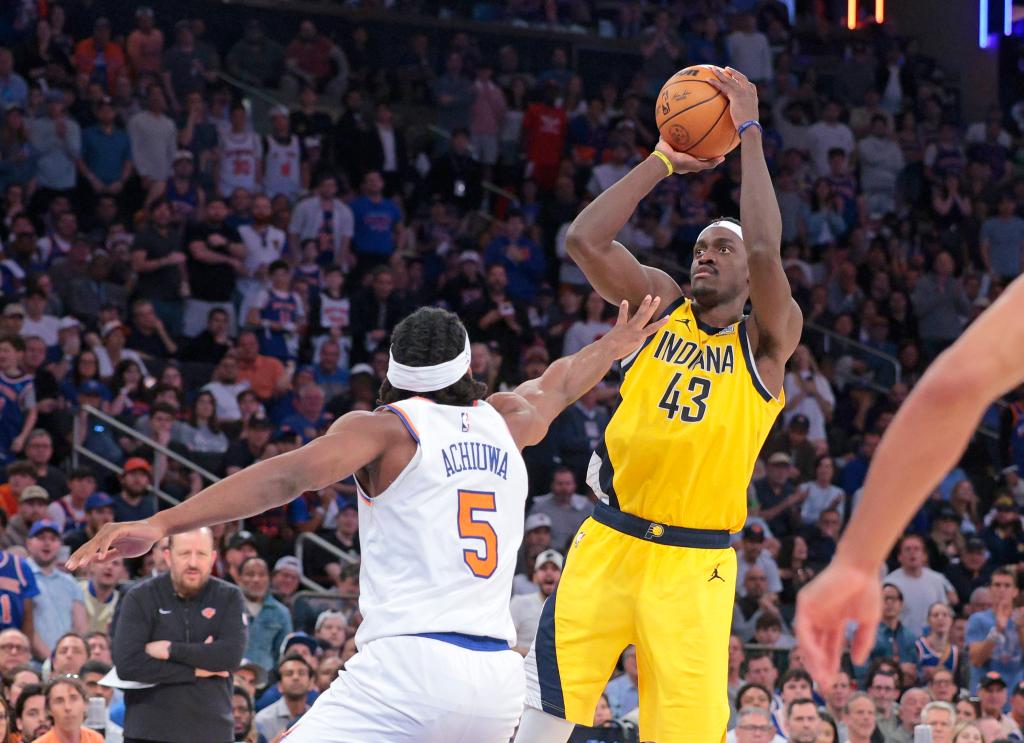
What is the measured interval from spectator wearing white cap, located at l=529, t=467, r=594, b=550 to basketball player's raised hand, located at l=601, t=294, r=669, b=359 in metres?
7.66

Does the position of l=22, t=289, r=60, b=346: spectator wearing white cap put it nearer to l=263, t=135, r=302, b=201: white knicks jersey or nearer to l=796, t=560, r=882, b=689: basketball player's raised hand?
l=263, t=135, r=302, b=201: white knicks jersey

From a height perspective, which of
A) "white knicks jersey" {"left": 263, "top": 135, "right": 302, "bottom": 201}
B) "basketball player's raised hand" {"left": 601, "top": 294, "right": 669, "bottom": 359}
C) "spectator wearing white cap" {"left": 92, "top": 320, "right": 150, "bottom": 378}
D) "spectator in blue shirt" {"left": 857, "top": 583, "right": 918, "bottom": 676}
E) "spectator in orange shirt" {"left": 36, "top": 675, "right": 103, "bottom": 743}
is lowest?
"spectator in blue shirt" {"left": 857, "top": 583, "right": 918, "bottom": 676}

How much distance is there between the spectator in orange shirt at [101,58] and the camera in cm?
1678

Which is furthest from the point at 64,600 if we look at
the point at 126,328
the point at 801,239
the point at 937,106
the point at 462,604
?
the point at 937,106

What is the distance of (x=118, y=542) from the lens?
4.52 m

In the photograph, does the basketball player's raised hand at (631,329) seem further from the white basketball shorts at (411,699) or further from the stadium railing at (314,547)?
the stadium railing at (314,547)

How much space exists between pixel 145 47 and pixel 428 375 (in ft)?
42.6

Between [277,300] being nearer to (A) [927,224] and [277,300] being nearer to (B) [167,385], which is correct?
(B) [167,385]

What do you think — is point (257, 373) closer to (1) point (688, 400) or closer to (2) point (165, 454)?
(2) point (165, 454)

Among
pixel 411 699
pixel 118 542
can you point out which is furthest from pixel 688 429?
pixel 118 542

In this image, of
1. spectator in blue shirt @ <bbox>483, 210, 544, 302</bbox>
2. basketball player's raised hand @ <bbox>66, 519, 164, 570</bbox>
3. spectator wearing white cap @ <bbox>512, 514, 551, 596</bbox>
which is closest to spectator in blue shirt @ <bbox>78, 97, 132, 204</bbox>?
spectator in blue shirt @ <bbox>483, 210, 544, 302</bbox>

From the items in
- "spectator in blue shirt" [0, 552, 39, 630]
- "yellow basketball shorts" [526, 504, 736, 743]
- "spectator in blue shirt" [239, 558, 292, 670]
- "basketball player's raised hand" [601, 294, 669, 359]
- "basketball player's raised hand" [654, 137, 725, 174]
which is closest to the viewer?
"yellow basketball shorts" [526, 504, 736, 743]

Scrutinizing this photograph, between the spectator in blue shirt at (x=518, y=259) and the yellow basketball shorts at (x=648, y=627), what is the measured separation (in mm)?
11040

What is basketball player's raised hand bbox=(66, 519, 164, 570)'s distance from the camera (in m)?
4.46
